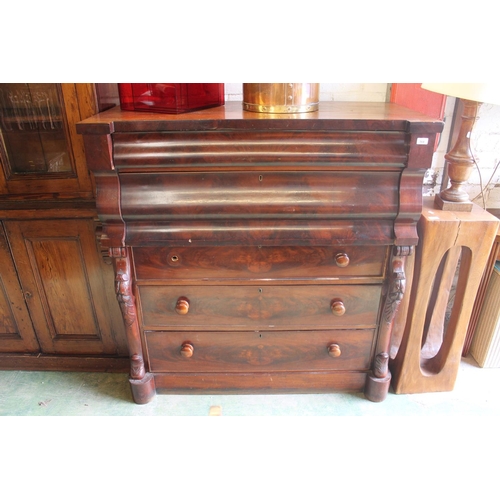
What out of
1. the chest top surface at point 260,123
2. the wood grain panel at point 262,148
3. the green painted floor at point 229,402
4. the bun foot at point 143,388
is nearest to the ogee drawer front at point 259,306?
the bun foot at point 143,388

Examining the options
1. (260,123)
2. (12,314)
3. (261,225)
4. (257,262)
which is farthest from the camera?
(12,314)

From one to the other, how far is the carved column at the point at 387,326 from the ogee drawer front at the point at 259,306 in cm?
6

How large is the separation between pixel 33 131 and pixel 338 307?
1472 millimetres

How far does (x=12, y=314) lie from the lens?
1947 mm

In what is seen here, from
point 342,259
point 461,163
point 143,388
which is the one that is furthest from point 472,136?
point 143,388

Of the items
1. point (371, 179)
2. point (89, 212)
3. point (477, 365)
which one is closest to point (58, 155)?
point (89, 212)

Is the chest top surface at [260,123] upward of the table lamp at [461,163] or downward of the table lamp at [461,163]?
upward

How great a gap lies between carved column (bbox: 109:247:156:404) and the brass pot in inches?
30.2

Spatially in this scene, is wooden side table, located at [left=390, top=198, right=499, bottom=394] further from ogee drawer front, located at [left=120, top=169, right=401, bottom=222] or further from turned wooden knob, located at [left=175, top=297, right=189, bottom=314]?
turned wooden knob, located at [left=175, top=297, right=189, bottom=314]

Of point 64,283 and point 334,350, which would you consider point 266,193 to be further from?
point 64,283

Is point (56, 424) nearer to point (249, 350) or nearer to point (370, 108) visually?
point (249, 350)

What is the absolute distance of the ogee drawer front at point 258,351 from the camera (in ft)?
5.75

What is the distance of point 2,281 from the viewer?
73.6 inches

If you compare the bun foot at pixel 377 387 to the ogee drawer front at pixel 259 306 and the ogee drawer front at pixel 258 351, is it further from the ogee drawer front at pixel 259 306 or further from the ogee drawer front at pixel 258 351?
the ogee drawer front at pixel 259 306
